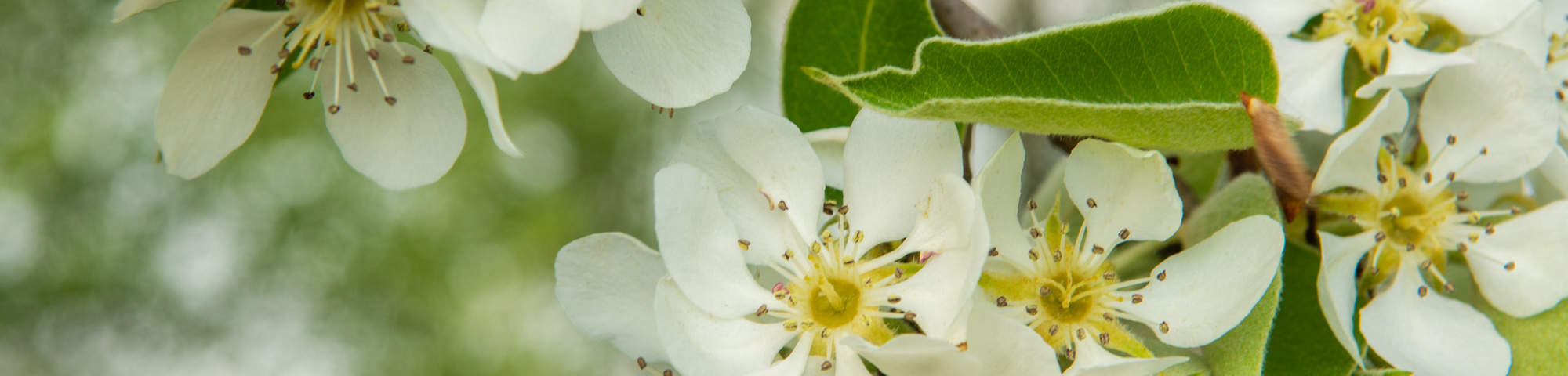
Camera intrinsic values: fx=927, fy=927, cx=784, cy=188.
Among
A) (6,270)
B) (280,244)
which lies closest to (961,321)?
(280,244)

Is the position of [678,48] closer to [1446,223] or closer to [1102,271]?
[1102,271]

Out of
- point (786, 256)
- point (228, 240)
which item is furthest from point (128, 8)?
point (228, 240)

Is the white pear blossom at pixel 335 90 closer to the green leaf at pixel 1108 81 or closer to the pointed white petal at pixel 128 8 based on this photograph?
the pointed white petal at pixel 128 8

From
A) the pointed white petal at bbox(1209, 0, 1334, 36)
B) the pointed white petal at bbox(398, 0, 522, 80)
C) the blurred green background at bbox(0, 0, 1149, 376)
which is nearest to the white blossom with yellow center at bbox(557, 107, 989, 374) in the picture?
the pointed white petal at bbox(398, 0, 522, 80)

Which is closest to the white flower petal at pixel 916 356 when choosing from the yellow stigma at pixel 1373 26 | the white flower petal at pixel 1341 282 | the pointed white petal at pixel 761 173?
the pointed white petal at pixel 761 173

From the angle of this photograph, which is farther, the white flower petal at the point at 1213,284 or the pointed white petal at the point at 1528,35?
the pointed white petal at the point at 1528,35

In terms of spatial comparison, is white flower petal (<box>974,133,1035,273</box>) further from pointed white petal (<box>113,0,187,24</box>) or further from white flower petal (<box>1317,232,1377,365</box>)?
pointed white petal (<box>113,0,187,24</box>)
